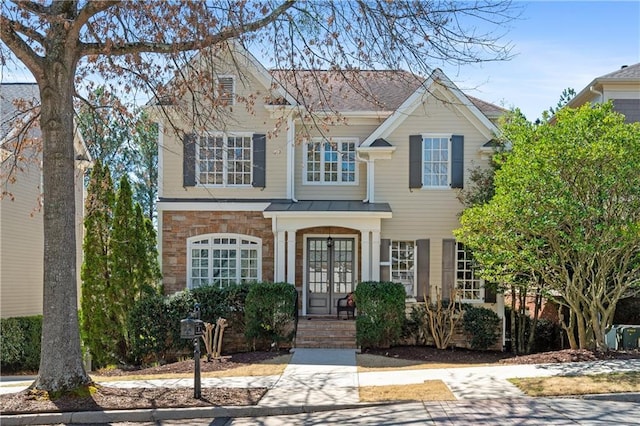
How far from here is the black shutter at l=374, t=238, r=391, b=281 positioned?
18.2m

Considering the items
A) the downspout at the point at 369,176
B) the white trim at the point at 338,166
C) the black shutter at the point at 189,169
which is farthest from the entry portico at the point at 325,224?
the black shutter at the point at 189,169

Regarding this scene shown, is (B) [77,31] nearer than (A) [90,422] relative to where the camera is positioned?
No

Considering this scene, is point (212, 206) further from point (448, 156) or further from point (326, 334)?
point (448, 156)

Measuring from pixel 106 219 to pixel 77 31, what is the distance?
8280 mm

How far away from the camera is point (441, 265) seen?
61.3 ft

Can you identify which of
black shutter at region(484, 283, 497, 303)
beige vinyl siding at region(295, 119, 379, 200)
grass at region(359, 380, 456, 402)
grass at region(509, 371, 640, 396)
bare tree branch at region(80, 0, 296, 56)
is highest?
bare tree branch at region(80, 0, 296, 56)

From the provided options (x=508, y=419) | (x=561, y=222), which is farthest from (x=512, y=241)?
(x=508, y=419)

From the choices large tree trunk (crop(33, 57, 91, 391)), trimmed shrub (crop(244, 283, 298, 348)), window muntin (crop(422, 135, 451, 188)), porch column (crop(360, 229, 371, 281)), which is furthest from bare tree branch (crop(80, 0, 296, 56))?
window muntin (crop(422, 135, 451, 188))

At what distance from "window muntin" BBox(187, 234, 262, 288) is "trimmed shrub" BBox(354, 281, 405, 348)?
3.60 meters

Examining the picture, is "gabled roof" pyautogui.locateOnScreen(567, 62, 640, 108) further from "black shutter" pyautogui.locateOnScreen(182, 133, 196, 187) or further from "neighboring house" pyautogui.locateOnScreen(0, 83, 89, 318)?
"neighboring house" pyautogui.locateOnScreen(0, 83, 89, 318)

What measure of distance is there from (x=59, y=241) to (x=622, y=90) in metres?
15.1

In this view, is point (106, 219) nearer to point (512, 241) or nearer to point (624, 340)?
point (512, 241)

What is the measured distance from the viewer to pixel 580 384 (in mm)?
10422

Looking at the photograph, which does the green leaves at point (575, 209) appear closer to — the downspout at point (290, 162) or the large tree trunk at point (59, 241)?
the downspout at point (290, 162)
